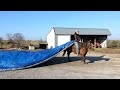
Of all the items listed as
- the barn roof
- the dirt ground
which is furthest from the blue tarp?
the barn roof

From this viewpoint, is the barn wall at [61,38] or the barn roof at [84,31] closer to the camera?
the barn wall at [61,38]

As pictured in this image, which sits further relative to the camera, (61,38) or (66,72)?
(61,38)

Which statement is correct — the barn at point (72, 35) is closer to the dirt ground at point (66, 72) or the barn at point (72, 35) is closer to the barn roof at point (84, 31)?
the barn roof at point (84, 31)

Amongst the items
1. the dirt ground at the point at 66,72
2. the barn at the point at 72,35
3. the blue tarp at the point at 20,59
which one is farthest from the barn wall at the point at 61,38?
the blue tarp at the point at 20,59

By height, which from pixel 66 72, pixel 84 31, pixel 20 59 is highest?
pixel 84 31

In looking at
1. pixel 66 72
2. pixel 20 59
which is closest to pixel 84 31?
pixel 20 59

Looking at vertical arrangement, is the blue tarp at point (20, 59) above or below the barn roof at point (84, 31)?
below

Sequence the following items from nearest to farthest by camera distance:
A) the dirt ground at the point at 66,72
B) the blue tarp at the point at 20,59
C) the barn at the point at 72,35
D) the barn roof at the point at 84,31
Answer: the dirt ground at the point at 66,72 < the blue tarp at the point at 20,59 < the barn at the point at 72,35 < the barn roof at the point at 84,31

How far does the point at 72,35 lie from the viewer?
41.0m

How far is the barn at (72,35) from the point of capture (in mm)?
39125

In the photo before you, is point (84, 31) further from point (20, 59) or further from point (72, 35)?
point (20, 59)
